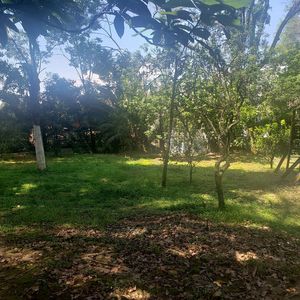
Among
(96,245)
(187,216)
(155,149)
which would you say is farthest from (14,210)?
(155,149)

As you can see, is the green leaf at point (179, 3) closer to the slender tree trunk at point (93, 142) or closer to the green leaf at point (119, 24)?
the green leaf at point (119, 24)

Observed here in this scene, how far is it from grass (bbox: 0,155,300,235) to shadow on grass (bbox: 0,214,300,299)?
35.2 inches

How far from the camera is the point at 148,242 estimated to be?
6.23m

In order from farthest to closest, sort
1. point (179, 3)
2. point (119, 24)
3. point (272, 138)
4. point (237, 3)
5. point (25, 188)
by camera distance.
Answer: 1. point (272, 138)
2. point (25, 188)
3. point (119, 24)
4. point (179, 3)
5. point (237, 3)

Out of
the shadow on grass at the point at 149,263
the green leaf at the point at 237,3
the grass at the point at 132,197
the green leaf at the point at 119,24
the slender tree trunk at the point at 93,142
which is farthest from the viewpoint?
the slender tree trunk at the point at 93,142

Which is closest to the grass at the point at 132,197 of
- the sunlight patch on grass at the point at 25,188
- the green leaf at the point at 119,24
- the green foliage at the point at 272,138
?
the sunlight patch on grass at the point at 25,188

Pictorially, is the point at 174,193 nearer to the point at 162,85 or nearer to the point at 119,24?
the point at 162,85

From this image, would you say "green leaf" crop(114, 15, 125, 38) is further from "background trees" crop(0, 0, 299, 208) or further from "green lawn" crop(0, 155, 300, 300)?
"green lawn" crop(0, 155, 300, 300)

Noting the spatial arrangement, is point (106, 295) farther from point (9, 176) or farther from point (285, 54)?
point (9, 176)

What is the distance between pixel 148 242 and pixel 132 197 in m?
4.23

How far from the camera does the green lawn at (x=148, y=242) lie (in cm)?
456

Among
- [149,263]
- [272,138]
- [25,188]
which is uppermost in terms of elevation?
[272,138]

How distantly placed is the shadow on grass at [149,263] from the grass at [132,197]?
895mm

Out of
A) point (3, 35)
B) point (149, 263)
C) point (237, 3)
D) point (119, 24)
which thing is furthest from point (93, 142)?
point (237, 3)
